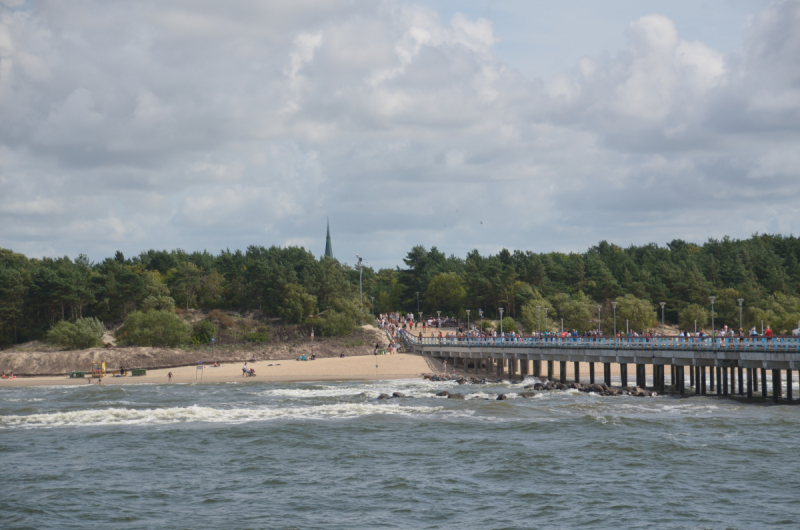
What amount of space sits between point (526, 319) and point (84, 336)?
50.3 m

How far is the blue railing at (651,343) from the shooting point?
43.1m

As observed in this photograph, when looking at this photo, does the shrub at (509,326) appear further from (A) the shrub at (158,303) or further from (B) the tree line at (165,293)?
(A) the shrub at (158,303)

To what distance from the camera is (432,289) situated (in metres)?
113

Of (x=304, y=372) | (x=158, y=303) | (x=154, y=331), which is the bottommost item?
(x=304, y=372)

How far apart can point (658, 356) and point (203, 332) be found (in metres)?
50.3

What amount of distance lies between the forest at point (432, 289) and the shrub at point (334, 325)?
157 mm

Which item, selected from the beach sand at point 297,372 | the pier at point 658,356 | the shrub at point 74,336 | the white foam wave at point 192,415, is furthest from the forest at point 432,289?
the white foam wave at point 192,415

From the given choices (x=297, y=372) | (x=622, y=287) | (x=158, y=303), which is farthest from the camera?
(x=622, y=287)

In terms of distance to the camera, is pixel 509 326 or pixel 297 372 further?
pixel 509 326

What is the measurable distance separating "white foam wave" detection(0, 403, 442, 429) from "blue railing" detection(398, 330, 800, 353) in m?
15.8

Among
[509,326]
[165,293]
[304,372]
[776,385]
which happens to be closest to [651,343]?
[776,385]

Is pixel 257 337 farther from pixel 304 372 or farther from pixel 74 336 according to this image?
pixel 74 336

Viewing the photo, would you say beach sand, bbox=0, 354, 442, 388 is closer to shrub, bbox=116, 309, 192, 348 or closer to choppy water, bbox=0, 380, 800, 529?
shrub, bbox=116, 309, 192, 348

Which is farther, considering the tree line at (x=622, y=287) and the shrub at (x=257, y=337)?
the tree line at (x=622, y=287)
